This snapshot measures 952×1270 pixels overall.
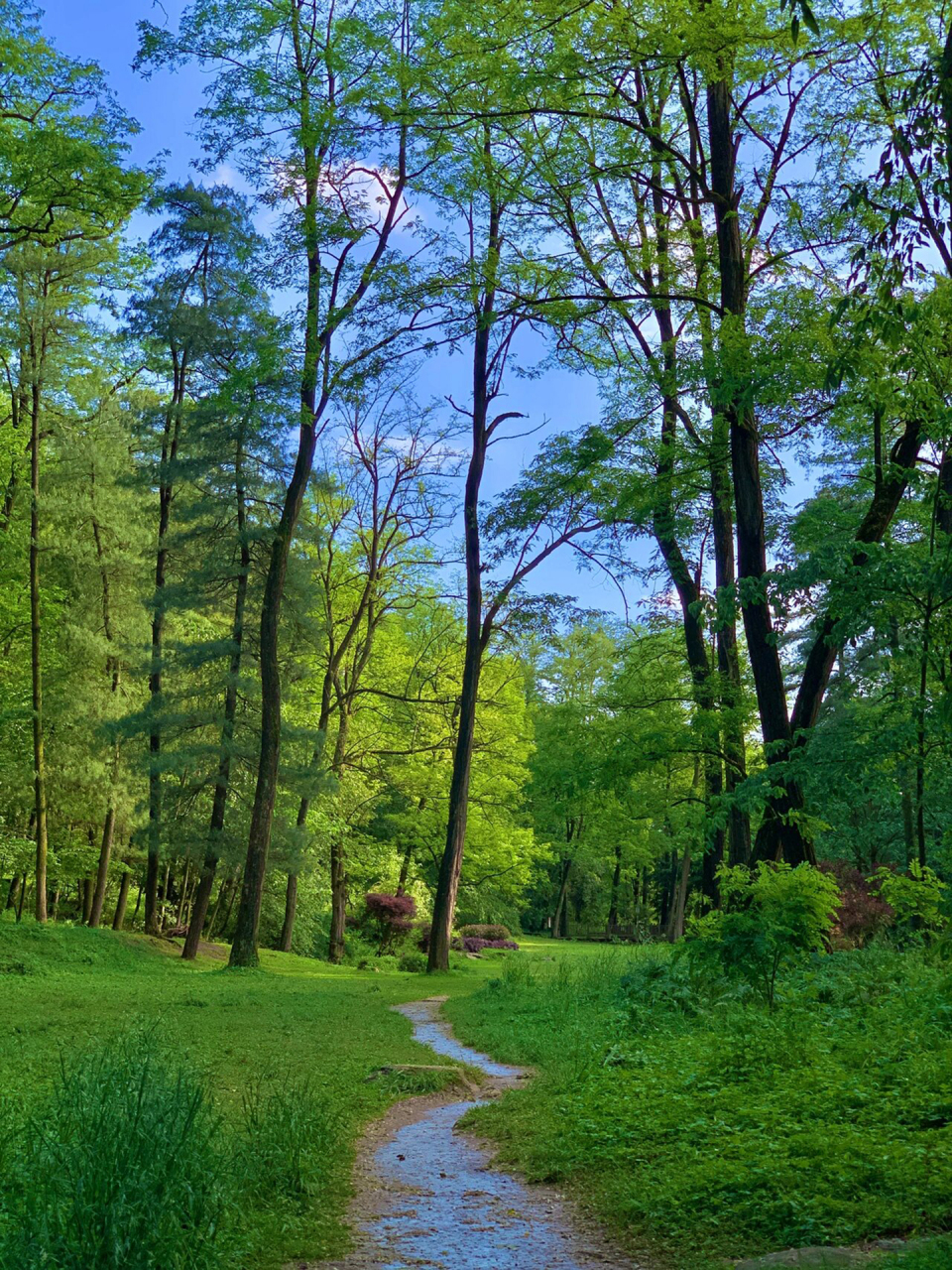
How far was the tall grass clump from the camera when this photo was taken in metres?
3.07

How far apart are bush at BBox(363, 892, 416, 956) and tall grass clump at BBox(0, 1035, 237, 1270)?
72.5 feet

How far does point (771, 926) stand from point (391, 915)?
65.7 ft

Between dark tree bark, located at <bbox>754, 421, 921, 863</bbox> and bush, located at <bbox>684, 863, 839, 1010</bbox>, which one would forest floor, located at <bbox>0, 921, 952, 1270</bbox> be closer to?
bush, located at <bbox>684, 863, 839, 1010</bbox>

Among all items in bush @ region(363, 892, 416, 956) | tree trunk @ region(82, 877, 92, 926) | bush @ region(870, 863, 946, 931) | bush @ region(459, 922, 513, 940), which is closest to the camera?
bush @ region(870, 863, 946, 931)

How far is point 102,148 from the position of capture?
13.7 meters

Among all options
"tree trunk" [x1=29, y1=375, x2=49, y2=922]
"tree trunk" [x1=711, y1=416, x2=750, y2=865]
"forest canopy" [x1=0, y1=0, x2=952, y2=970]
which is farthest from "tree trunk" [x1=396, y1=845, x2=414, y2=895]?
"tree trunk" [x1=711, y1=416, x2=750, y2=865]

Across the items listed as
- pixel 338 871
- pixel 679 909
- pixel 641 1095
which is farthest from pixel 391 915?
pixel 641 1095

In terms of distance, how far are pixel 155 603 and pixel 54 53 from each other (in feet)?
31.2

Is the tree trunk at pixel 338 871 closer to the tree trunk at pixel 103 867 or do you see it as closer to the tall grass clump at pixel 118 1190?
the tree trunk at pixel 103 867

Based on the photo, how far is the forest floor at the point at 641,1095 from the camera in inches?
156

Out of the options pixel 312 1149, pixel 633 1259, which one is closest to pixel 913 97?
pixel 633 1259

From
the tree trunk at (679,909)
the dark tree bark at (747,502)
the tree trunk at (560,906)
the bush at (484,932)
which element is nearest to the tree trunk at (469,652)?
the dark tree bark at (747,502)

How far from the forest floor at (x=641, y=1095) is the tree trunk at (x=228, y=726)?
Answer: 735cm

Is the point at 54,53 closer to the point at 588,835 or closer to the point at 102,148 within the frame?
the point at 102,148
